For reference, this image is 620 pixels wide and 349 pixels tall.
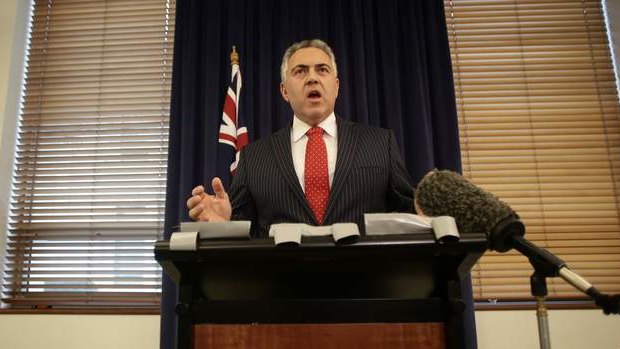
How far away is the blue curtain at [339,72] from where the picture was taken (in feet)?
8.00

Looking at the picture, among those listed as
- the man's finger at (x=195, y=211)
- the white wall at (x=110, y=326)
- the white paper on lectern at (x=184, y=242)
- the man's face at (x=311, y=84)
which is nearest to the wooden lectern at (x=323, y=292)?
the white paper on lectern at (x=184, y=242)

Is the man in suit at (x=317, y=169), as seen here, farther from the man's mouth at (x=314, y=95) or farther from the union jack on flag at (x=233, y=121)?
the union jack on flag at (x=233, y=121)

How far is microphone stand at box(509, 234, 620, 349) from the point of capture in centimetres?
65

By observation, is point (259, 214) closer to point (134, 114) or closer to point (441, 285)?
point (441, 285)

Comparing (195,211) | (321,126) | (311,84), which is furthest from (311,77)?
(195,211)

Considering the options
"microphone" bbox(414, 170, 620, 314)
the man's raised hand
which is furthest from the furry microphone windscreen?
the man's raised hand

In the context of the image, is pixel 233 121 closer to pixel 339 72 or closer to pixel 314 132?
pixel 339 72

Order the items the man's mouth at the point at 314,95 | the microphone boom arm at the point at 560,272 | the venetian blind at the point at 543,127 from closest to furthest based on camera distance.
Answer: the microphone boom arm at the point at 560,272
the man's mouth at the point at 314,95
the venetian blind at the point at 543,127

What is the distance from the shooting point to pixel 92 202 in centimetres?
265

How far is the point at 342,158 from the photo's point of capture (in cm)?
152

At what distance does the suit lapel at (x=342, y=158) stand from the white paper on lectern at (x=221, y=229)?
72 cm

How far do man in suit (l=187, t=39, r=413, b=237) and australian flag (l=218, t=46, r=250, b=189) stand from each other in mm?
605

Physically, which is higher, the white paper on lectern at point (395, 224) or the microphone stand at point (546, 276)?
the white paper on lectern at point (395, 224)

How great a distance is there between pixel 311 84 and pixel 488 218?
120 centimetres
